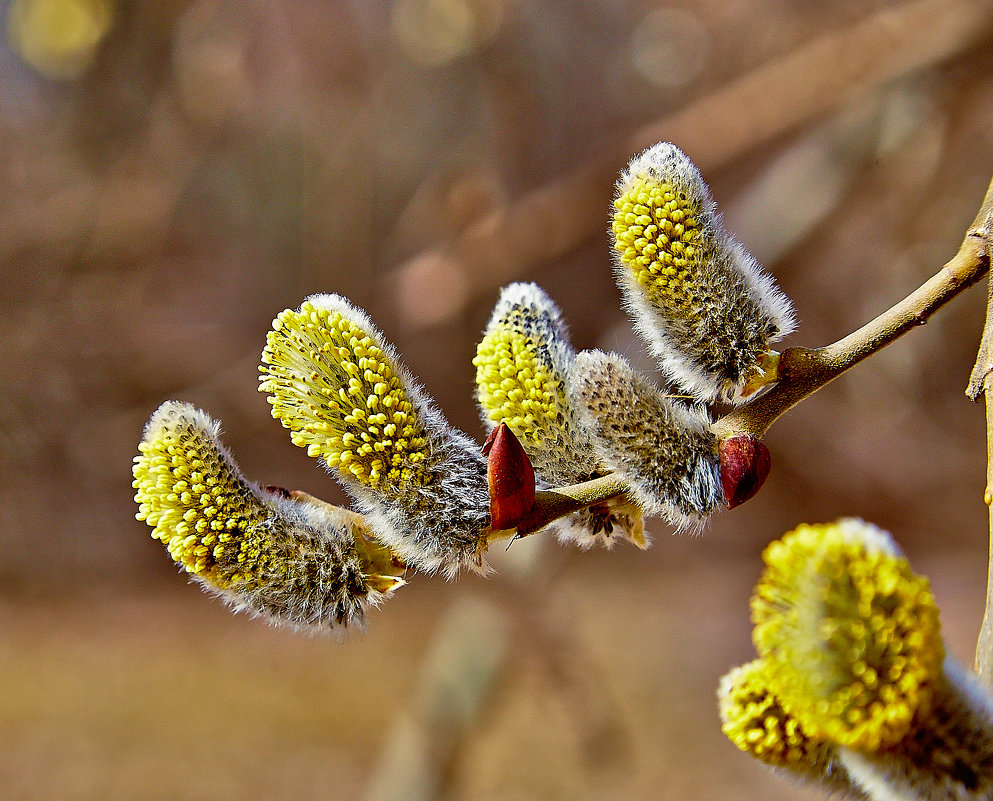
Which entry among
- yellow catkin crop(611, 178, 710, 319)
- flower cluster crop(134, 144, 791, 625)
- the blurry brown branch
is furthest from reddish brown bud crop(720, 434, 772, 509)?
the blurry brown branch

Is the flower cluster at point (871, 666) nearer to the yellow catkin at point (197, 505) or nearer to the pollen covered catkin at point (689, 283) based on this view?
the pollen covered catkin at point (689, 283)

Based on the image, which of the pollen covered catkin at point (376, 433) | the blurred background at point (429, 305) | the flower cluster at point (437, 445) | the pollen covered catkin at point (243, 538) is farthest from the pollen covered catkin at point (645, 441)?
the blurred background at point (429, 305)

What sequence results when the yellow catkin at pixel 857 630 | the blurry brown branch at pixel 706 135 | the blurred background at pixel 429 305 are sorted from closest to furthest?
the yellow catkin at pixel 857 630
the blurry brown branch at pixel 706 135
the blurred background at pixel 429 305

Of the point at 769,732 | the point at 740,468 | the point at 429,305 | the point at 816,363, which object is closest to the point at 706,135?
the point at 429,305

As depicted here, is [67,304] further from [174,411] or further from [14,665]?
[174,411]

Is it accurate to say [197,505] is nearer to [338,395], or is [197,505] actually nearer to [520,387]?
[338,395]

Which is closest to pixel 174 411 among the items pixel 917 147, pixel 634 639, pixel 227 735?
pixel 917 147
